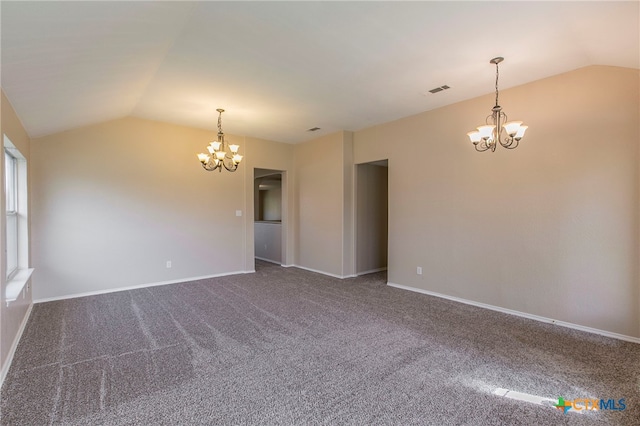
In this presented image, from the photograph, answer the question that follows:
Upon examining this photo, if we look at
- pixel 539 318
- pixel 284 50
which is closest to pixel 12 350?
pixel 284 50

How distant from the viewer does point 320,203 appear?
6426 mm

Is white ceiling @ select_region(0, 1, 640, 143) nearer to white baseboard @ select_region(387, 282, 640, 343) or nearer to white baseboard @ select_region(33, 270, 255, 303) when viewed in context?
white baseboard @ select_region(33, 270, 255, 303)

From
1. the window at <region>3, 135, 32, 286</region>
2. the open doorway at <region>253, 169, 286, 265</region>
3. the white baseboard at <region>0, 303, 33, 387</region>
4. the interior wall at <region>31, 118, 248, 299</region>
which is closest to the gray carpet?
the white baseboard at <region>0, 303, 33, 387</region>

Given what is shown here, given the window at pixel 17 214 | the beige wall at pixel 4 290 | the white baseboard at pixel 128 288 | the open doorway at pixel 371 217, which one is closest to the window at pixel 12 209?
the window at pixel 17 214

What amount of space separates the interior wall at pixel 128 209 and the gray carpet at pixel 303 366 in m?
0.82

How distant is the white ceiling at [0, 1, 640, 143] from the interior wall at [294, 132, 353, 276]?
1.93 meters

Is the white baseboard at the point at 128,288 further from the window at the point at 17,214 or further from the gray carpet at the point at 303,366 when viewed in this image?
the window at the point at 17,214

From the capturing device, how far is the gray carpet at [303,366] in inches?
77.0

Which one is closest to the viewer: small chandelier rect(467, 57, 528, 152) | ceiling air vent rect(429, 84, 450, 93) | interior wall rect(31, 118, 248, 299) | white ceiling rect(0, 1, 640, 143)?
white ceiling rect(0, 1, 640, 143)

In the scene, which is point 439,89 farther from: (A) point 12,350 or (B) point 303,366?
(A) point 12,350

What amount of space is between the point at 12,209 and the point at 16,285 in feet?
4.33

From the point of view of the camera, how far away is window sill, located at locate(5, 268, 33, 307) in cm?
268

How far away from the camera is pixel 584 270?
3307 mm

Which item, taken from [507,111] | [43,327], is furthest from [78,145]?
[507,111]
